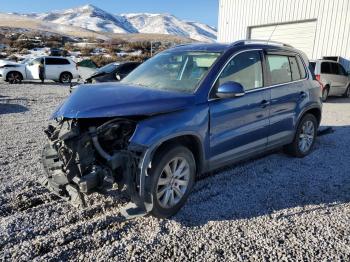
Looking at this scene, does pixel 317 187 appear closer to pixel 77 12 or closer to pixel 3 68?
pixel 3 68

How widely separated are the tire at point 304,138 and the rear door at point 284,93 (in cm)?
23

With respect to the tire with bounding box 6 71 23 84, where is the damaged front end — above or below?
above

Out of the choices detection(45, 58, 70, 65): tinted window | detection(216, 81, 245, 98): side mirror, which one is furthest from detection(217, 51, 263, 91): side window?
detection(45, 58, 70, 65): tinted window

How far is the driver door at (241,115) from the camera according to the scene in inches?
165

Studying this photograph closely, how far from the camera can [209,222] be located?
379 cm

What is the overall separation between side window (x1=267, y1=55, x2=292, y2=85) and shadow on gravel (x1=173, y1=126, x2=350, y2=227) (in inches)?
54.4

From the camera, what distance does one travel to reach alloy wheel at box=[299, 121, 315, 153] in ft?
19.9

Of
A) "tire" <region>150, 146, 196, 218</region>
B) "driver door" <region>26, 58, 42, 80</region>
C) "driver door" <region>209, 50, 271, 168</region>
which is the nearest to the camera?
"tire" <region>150, 146, 196, 218</region>

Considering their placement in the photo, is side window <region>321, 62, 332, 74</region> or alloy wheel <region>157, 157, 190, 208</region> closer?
alloy wheel <region>157, 157, 190, 208</region>

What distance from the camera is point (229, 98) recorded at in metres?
4.31

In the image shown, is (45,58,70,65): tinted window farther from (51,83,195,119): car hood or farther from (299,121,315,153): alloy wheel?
(51,83,195,119): car hood

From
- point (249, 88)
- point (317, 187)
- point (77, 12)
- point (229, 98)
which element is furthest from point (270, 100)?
point (77, 12)

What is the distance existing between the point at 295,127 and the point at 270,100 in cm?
105

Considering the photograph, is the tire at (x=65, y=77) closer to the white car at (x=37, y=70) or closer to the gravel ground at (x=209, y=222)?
the white car at (x=37, y=70)
